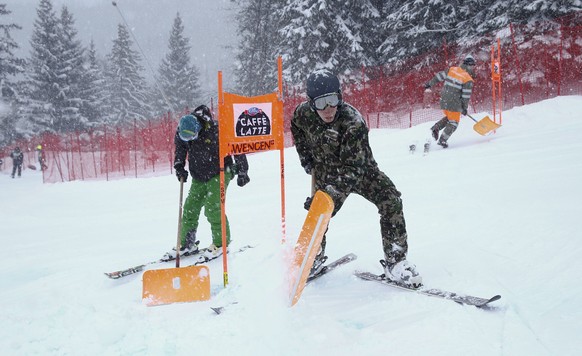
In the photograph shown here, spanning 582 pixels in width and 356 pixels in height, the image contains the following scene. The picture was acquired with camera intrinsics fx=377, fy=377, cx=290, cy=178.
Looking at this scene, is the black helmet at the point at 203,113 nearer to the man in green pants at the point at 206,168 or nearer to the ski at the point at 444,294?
the man in green pants at the point at 206,168

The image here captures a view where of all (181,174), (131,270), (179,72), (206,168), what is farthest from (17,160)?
(206,168)

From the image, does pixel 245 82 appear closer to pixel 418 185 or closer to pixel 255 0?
pixel 255 0

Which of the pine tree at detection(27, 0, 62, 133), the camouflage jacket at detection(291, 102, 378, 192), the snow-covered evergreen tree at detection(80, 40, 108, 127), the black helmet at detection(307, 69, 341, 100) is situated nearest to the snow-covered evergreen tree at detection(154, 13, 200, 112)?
the snow-covered evergreen tree at detection(80, 40, 108, 127)

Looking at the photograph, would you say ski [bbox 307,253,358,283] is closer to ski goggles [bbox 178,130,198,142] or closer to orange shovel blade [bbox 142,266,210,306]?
orange shovel blade [bbox 142,266,210,306]

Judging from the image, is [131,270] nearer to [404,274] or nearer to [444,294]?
[404,274]

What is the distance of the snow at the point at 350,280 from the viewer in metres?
2.58

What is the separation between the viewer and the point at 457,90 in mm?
9359

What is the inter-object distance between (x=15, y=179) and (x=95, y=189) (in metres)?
13.8

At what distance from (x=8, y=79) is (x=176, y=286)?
114 feet

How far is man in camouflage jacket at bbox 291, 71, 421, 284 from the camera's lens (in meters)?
3.08

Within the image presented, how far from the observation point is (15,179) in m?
22.9

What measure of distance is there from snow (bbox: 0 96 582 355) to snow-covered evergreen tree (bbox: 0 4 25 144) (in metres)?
27.7

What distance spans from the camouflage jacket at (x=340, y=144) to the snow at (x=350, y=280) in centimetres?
104

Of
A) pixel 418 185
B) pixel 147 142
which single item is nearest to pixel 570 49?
pixel 418 185
